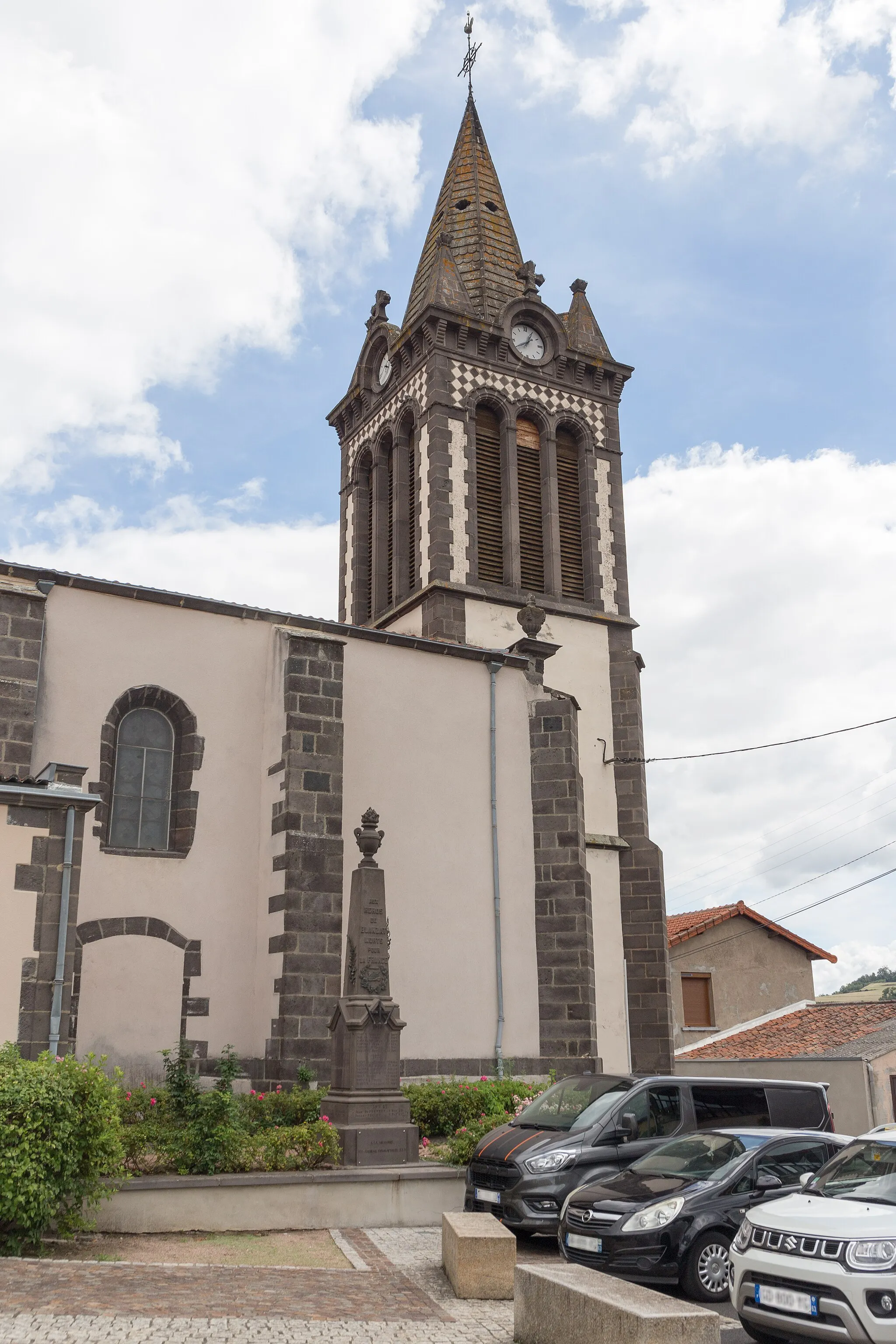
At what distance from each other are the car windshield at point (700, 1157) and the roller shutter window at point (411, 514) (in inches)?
648

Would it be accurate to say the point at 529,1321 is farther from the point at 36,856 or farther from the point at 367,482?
the point at 367,482

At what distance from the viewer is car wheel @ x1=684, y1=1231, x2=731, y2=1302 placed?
8.95 meters

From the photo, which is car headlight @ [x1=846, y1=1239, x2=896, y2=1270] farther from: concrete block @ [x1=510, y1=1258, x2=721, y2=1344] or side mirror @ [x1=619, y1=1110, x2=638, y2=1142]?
side mirror @ [x1=619, y1=1110, x2=638, y2=1142]

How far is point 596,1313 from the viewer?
6.48m

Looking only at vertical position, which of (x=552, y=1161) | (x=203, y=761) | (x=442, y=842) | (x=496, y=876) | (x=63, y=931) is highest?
(x=203, y=761)

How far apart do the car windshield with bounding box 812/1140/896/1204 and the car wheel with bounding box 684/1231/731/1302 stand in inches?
40.2

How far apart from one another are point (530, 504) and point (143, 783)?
1259cm

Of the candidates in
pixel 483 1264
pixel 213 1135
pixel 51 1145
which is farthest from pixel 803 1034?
pixel 51 1145

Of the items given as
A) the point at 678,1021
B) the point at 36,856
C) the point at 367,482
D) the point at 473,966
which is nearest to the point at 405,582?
the point at 367,482

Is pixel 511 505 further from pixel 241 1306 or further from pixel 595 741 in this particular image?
pixel 241 1306

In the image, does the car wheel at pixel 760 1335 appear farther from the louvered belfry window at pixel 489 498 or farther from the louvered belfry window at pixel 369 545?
the louvered belfry window at pixel 369 545

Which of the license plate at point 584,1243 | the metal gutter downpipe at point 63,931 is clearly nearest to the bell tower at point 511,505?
the metal gutter downpipe at point 63,931

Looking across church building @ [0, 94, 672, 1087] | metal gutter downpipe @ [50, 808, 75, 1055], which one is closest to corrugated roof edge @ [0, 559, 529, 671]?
church building @ [0, 94, 672, 1087]

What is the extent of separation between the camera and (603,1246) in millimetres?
9195
